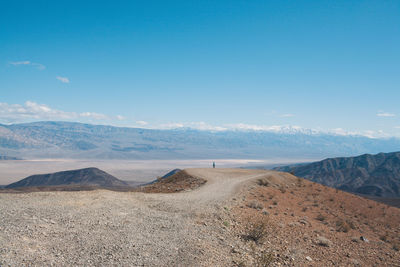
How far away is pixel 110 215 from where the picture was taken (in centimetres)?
1323

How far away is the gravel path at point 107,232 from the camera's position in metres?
8.60

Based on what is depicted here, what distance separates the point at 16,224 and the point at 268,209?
14.7 meters

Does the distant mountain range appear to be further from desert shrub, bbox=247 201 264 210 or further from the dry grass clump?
desert shrub, bbox=247 201 264 210

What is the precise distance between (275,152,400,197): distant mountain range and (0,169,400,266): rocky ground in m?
93.0

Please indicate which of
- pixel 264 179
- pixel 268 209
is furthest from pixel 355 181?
pixel 268 209

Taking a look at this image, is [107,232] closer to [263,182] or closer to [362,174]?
[263,182]

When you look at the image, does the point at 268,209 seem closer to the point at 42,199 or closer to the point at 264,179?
the point at 264,179

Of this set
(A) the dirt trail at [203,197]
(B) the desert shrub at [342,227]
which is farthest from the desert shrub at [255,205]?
(B) the desert shrub at [342,227]

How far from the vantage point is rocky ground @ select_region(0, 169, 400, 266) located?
9086mm

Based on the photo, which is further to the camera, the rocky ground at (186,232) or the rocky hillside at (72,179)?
the rocky hillside at (72,179)

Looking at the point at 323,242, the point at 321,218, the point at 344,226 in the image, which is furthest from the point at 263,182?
the point at 323,242

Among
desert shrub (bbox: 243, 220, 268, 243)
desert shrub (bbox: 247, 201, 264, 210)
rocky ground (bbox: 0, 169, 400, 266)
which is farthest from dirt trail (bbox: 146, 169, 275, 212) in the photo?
desert shrub (bbox: 243, 220, 268, 243)

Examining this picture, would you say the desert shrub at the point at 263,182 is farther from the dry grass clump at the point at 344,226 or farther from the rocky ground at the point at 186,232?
the dry grass clump at the point at 344,226

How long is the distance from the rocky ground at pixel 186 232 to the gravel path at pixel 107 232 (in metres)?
0.03
